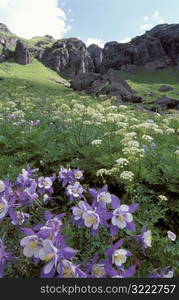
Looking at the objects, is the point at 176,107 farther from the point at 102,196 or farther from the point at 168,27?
the point at 168,27

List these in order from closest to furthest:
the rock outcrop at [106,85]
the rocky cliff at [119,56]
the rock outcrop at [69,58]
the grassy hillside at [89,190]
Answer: the grassy hillside at [89,190]
the rock outcrop at [106,85]
the rocky cliff at [119,56]
the rock outcrop at [69,58]

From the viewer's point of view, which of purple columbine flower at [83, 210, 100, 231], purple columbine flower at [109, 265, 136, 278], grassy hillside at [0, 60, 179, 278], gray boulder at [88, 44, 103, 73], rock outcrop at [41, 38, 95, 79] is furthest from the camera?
gray boulder at [88, 44, 103, 73]

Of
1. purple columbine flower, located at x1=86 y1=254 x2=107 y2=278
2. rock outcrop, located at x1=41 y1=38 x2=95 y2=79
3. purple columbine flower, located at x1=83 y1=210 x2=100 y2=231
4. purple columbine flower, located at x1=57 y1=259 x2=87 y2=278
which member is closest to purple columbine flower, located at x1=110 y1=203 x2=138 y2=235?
purple columbine flower, located at x1=83 y1=210 x2=100 y2=231

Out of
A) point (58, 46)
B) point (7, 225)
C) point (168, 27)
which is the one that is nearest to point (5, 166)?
point (7, 225)

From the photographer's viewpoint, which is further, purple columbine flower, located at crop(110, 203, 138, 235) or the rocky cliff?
the rocky cliff

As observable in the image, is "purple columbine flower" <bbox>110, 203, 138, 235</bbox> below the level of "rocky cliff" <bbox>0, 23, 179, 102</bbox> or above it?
below

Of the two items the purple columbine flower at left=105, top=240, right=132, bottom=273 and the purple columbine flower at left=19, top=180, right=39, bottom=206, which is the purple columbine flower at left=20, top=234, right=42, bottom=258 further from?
the purple columbine flower at left=19, top=180, right=39, bottom=206

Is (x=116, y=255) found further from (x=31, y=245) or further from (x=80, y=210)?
(x=31, y=245)

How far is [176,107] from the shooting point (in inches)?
1166

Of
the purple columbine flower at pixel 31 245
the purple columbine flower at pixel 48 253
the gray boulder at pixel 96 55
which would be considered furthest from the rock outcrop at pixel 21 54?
the purple columbine flower at pixel 48 253

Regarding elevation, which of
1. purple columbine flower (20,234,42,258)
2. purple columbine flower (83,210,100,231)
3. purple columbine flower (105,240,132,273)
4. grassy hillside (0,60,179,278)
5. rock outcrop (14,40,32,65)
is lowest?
grassy hillside (0,60,179,278)

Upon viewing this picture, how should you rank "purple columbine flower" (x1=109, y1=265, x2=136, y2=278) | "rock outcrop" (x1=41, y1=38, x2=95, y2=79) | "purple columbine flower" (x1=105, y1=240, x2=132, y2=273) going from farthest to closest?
1. "rock outcrop" (x1=41, y1=38, x2=95, y2=79)
2. "purple columbine flower" (x1=105, y1=240, x2=132, y2=273)
3. "purple columbine flower" (x1=109, y1=265, x2=136, y2=278)

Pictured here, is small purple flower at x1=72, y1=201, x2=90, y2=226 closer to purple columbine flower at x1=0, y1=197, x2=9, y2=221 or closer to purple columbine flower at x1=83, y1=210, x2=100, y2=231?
purple columbine flower at x1=83, y1=210, x2=100, y2=231

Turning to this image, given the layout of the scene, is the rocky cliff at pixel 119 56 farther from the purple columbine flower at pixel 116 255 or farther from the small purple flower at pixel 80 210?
the purple columbine flower at pixel 116 255
